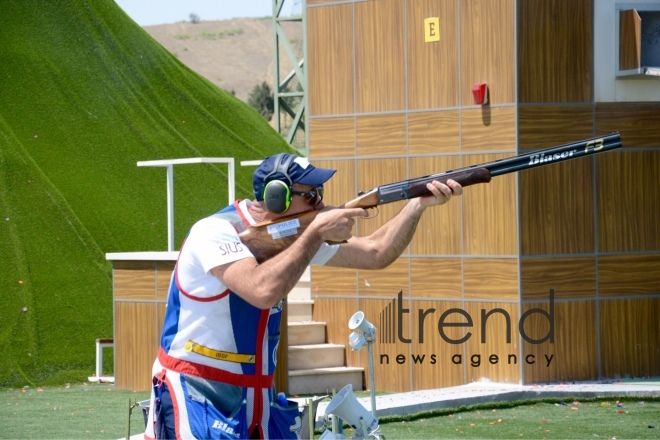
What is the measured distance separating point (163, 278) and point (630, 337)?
201 inches

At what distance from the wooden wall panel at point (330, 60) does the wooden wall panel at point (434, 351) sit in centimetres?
248

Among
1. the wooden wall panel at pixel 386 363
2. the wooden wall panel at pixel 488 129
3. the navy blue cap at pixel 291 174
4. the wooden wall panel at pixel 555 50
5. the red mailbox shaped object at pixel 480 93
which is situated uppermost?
the wooden wall panel at pixel 555 50

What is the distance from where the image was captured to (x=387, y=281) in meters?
12.0

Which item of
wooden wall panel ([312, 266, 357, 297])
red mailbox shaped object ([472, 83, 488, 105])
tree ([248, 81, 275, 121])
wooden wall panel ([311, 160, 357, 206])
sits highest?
tree ([248, 81, 275, 121])

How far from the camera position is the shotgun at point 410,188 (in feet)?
13.5

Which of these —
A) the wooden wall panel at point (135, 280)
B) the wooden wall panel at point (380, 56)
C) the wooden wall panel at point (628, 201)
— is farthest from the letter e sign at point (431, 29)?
the wooden wall panel at point (135, 280)

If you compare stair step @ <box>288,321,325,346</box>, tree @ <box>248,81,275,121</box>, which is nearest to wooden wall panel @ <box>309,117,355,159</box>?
stair step @ <box>288,321,325,346</box>

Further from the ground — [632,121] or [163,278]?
[632,121]

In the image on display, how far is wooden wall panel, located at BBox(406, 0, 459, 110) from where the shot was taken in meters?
11.6

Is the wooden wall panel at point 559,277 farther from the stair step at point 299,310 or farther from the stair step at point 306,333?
the stair step at point 299,310

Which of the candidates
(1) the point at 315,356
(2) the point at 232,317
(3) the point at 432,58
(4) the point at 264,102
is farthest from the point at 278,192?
(4) the point at 264,102

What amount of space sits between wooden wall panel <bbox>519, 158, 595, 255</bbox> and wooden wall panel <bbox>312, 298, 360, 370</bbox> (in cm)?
215

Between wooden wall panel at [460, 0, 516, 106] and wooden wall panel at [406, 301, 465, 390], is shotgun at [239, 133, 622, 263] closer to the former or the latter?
wooden wall panel at [460, 0, 516, 106]

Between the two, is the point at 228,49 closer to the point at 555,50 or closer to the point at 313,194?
the point at 555,50
